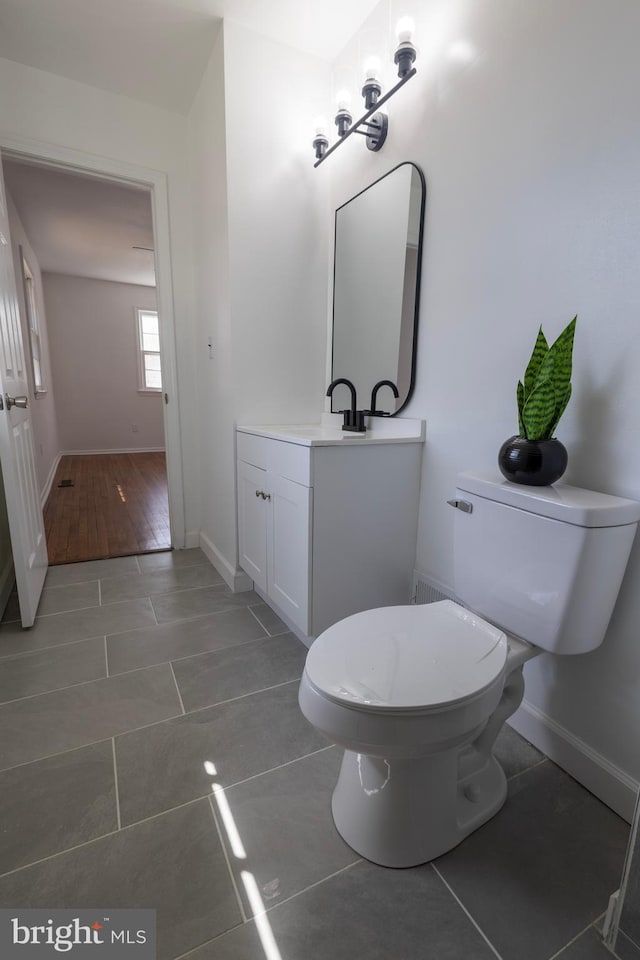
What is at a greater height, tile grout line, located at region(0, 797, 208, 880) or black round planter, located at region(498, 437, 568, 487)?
black round planter, located at region(498, 437, 568, 487)

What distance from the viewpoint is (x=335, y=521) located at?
1.44 metres

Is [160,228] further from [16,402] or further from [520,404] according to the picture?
[520,404]

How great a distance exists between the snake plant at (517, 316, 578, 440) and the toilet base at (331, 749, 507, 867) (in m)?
0.74

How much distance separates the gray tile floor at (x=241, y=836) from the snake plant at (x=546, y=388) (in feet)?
2.90

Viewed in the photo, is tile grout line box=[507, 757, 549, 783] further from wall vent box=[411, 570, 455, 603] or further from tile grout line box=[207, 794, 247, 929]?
tile grout line box=[207, 794, 247, 929]

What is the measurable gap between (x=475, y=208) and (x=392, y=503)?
0.95m

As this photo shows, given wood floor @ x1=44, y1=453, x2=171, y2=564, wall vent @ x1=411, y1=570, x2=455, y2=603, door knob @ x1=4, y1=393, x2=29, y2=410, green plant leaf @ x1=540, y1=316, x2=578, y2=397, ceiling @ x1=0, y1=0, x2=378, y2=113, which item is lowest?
wood floor @ x1=44, y1=453, x2=171, y2=564

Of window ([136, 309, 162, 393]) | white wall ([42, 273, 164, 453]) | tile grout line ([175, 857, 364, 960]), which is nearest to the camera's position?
tile grout line ([175, 857, 364, 960])

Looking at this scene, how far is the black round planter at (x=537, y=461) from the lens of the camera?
3.24 feet

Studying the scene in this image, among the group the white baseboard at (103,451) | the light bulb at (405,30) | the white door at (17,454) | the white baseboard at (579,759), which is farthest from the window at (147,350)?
the white baseboard at (579,759)

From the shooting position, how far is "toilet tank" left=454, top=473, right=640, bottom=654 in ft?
2.92

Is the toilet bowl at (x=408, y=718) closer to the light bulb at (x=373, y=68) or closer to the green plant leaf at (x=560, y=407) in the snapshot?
the green plant leaf at (x=560, y=407)

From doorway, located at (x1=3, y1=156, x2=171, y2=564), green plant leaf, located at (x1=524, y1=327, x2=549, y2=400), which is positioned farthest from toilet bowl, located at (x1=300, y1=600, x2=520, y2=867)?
doorway, located at (x1=3, y1=156, x2=171, y2=564)

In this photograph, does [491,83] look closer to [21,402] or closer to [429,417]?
[429,417]
